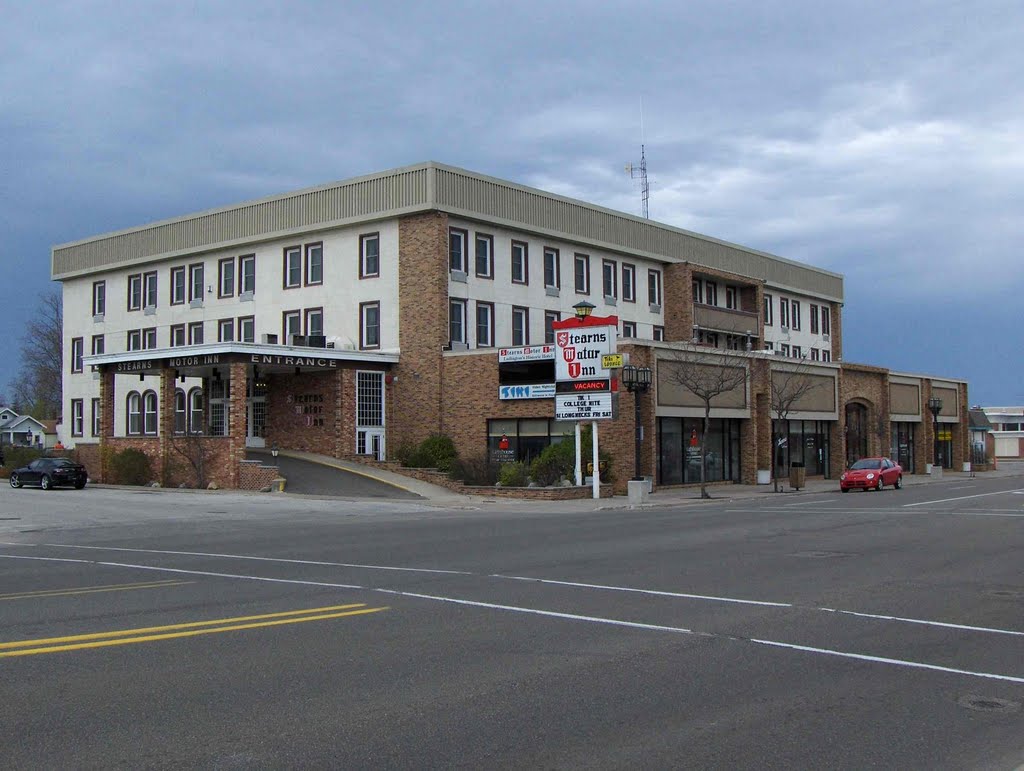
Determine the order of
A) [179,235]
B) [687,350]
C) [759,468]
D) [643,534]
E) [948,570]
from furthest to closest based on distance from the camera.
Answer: [179,235]
[759,468]
[687,350]
[643,534]
[948,570]

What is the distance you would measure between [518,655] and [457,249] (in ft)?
123

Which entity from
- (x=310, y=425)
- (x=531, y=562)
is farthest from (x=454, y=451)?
(x=531, y=562)

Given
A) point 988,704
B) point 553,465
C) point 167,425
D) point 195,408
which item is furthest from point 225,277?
point 988,704

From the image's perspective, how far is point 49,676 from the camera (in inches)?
317

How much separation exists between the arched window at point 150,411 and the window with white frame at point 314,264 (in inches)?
502

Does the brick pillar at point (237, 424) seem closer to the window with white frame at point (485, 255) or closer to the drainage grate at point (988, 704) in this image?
the window with white frame at point (485, 255)

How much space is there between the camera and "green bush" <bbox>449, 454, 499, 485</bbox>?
3797cm

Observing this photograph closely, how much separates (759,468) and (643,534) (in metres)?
27.0

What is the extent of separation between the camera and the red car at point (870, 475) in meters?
40.9

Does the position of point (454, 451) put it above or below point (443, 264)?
below

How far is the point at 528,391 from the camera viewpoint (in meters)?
40.2

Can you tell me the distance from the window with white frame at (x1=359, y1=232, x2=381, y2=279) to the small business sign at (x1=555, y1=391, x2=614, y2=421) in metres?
13.6

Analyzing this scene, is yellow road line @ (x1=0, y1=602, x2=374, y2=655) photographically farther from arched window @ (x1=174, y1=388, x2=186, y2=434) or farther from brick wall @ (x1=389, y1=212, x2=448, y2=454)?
arched window @ (x1=174, y1=388, x2=186, y2=434)

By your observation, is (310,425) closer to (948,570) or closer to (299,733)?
(948,570)
